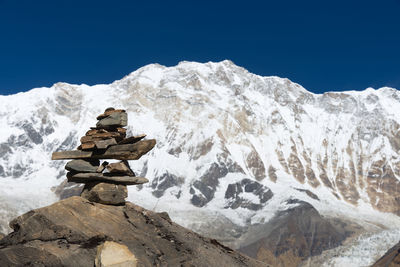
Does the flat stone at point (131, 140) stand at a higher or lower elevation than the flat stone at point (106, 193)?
higher

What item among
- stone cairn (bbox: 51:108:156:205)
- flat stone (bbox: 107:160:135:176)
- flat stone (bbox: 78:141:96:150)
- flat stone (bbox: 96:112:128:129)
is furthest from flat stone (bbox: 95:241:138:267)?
flat stone (bbox: 96:112:128:129)

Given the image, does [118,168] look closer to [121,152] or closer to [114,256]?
[121,152]

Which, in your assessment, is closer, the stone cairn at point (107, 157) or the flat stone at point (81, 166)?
the stone cairn at point (107, 157)

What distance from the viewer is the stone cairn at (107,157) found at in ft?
59.4

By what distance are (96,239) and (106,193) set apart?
3.12 meters

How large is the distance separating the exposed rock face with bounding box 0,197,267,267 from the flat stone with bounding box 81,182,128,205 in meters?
0.42

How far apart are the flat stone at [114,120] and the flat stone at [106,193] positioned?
2.37 metres

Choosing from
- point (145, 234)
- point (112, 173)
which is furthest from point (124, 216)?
point (112, 173)

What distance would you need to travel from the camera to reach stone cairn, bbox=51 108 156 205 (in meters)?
18.1

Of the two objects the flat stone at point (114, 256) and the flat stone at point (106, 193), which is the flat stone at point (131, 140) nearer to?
the flat stone at point (106, 193)

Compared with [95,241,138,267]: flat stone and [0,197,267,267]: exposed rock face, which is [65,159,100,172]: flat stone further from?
[95,241,138,267]: flat stone

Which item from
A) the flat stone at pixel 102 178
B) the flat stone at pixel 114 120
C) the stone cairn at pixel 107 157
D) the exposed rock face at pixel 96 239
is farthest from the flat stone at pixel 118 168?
the flat stone at pixel 114 120

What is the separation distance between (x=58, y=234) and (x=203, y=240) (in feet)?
18.4

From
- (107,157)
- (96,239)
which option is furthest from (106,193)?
(96,239)
